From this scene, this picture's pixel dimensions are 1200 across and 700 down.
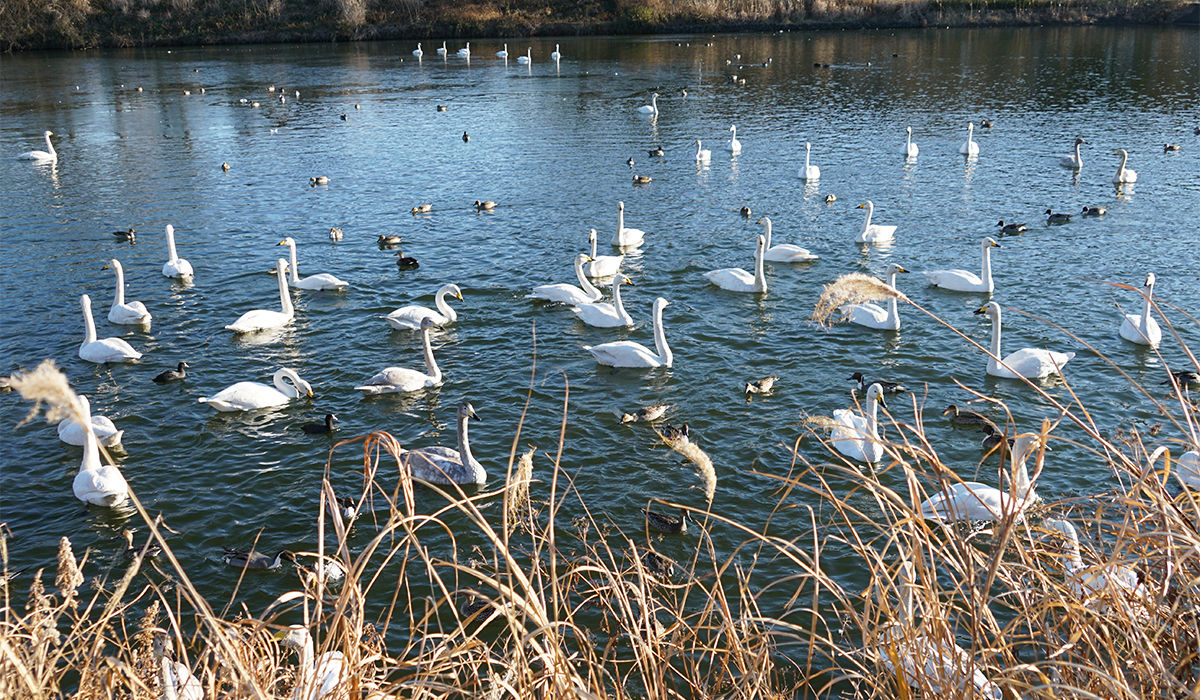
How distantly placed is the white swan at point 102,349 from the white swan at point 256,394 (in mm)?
2097

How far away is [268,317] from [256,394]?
347 cm

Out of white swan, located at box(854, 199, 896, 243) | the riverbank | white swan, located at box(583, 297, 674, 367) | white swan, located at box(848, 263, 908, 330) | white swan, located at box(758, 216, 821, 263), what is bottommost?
white swan, located at box(583, 297, 674, 367)

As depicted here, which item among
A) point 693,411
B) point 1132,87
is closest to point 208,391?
point 693,411

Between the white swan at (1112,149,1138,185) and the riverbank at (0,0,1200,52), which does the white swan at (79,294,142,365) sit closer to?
the white swan at (1112,149,1138,185)

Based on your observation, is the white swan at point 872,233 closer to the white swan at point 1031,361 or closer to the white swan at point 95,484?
the white swan at point 1031,361

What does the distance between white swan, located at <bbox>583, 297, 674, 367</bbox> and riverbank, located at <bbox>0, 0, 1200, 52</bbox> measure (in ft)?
199

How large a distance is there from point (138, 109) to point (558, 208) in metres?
27.8

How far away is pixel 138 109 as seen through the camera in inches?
1606

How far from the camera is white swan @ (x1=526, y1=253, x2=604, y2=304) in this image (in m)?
16.4

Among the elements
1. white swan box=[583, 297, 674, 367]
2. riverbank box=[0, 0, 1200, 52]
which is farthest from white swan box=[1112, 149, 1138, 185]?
riverbank box=[0, 0, 1200, 52]

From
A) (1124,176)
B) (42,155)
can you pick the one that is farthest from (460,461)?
(42,155)

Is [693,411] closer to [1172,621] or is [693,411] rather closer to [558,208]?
[1172,621]

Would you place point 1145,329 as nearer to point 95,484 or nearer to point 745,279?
point 745,279

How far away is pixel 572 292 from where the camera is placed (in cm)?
1645
